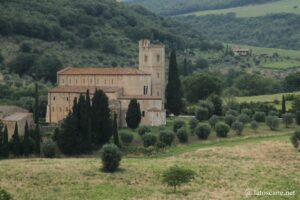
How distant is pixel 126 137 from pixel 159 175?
40.2 feet

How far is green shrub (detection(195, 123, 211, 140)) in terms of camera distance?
70500 mm

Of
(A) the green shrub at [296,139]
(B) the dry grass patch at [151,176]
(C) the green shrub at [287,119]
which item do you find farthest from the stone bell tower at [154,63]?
(A) the green shrub at [296,139]

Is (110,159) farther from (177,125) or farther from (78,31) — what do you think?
(78,31)

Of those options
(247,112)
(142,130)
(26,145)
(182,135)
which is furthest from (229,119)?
(26,145)

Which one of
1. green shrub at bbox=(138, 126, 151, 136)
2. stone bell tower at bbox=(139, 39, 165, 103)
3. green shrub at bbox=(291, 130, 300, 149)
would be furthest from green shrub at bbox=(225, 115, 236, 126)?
green shrub at bbox=(291, 130, 300, 149)

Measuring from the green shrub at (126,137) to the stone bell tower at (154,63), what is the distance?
50.0 feet

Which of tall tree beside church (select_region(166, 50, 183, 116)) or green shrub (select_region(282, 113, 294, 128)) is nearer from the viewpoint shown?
green shrub (select_region(282, 113, 294, 128))

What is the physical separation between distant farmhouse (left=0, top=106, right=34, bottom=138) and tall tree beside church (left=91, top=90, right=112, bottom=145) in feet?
28.5

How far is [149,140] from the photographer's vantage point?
67.2m

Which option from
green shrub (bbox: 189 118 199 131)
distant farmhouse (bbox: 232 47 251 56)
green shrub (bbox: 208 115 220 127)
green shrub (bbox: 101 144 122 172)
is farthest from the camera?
distant farmhouse (bbox: 232 47 251 56)

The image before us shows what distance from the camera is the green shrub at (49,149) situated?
2530 inches

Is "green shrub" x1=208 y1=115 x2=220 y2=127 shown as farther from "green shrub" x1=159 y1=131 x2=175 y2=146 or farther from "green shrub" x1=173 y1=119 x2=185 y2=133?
"green shrub" x1=159 y1=131 x2=175 y2=146

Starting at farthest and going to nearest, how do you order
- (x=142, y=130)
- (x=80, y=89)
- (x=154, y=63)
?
(x=154, y=63) < (x=80, y=89) < (x=142, y=130)

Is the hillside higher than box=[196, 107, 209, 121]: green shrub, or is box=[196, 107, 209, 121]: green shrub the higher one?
the hillside
